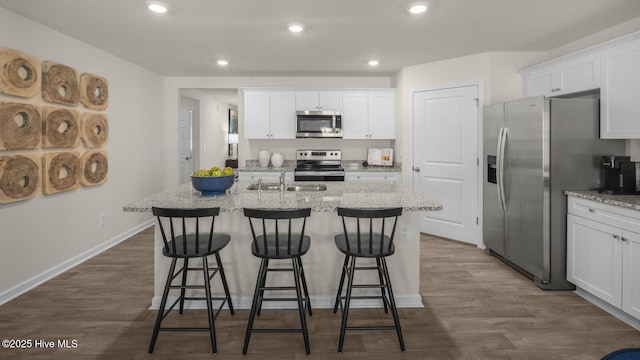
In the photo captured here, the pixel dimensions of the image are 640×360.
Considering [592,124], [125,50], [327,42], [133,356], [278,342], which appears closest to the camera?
[133,356]

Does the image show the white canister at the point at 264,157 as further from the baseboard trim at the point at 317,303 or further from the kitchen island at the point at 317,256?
the baseboard trim at the point at 317,303

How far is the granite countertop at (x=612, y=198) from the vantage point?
2.53 m

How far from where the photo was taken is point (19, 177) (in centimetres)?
308

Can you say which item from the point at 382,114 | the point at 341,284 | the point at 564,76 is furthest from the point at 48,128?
the point at 564,76

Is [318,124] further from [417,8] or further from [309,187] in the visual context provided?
[417,8]

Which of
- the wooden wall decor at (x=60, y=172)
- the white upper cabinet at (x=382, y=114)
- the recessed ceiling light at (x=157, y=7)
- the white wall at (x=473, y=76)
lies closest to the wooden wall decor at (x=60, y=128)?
the wooden wall decor at (x=60, y=172)

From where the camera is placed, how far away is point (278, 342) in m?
2.36

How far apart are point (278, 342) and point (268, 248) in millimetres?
589

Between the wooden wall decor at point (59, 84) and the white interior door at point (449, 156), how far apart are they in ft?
13.2

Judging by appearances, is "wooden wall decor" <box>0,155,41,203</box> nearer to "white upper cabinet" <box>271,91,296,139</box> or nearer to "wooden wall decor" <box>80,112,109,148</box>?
"wooden wall decor" <box>80,112,109,148</box>

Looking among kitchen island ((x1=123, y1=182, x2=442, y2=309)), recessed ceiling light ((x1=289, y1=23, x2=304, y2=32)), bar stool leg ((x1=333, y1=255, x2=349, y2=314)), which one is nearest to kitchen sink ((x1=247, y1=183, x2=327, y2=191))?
kitchen island ((x1=123, y1=182, x2=442, y2=309))

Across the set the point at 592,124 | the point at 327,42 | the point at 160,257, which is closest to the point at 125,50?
the point at 327,42

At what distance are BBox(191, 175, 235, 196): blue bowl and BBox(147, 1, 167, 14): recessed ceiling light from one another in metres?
1.39

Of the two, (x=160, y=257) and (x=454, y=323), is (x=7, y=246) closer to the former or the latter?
(x=160, y=257)
